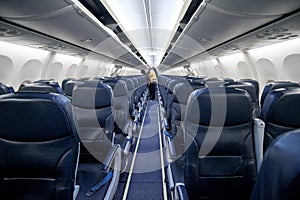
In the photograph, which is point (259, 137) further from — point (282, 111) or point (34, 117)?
point (34, 117)

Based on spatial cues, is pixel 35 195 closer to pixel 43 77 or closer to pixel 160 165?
pixel 160 165

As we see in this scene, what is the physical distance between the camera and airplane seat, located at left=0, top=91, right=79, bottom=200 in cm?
179

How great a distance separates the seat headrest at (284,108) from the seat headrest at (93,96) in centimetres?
237

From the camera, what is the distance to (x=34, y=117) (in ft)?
5.92

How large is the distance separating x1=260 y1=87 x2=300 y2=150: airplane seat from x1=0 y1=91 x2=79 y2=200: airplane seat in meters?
1.60

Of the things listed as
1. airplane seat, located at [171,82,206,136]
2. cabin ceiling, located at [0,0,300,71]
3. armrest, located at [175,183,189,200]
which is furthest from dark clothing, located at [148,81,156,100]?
armrest, located at [175,183,189,200]

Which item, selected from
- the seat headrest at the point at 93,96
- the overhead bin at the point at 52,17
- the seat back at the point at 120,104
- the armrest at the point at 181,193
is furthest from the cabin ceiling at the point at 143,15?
the armrest at the point at 181,193

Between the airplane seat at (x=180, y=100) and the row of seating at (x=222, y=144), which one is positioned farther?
the airplane seat at (x=180, y=100)

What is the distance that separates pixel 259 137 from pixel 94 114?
97.0 inches

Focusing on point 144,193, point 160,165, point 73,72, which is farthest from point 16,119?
point 73,72

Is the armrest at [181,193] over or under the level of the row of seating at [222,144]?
under

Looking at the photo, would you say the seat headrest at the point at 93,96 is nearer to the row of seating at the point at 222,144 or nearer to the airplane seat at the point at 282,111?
the row of seating at the point at 222,144

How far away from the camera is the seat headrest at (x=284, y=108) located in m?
1.96

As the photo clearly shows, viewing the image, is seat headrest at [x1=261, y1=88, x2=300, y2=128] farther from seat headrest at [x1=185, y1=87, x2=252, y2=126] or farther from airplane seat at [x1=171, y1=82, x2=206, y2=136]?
airplane seat at [x1=171, y1=82, x2=206, y2=136]
